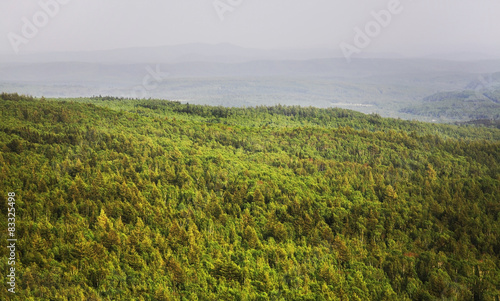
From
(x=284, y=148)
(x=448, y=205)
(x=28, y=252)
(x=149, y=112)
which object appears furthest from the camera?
(x=149, y=112)

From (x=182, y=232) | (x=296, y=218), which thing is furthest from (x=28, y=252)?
(x=296, y=218)

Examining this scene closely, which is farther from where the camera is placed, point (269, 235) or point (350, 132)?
point (350, 132)

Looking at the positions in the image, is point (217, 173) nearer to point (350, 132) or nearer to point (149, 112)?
point (350, 132)

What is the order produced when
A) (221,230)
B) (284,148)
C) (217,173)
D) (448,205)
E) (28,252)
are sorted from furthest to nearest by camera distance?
(284,148) → (217,173) → (448,205) → (221,230) → (28,252)

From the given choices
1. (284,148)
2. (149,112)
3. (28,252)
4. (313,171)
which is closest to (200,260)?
(28,252)

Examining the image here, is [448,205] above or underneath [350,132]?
underneath

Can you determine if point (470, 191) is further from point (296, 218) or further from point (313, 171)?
point (296, 218)

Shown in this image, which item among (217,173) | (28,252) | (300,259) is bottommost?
(300,259)
